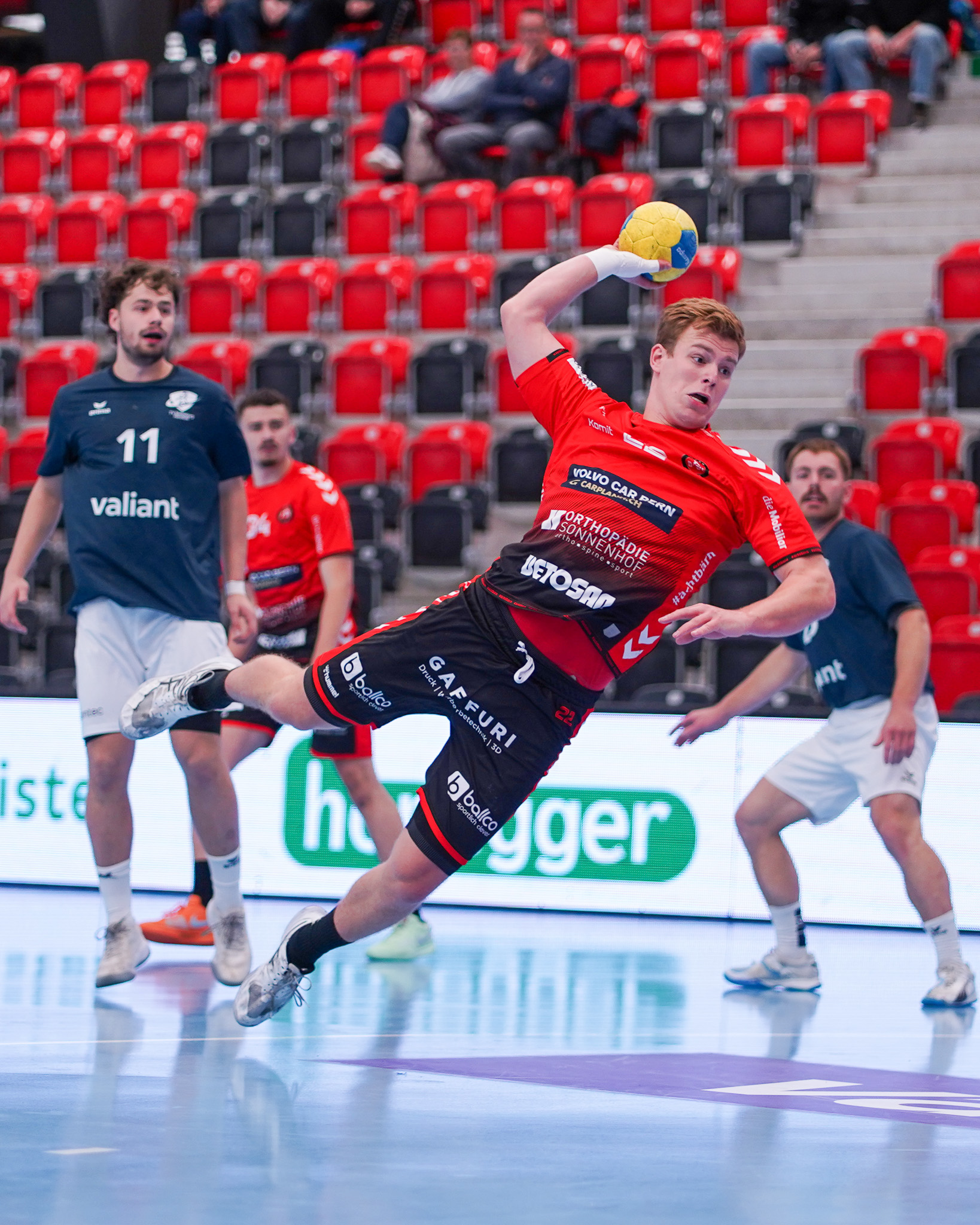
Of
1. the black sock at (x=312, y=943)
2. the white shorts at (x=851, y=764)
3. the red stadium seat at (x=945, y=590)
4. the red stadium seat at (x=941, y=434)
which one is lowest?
the black sock at (x=312, y=943)

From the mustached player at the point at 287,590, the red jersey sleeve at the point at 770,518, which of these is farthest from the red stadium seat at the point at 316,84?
the red jersey sleeve at the point at 770,518

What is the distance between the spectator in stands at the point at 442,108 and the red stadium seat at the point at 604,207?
1.82 metres

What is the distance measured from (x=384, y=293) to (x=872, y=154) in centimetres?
410

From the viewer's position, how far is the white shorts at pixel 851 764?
19.7ft

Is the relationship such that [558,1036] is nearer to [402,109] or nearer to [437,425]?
[437,425]

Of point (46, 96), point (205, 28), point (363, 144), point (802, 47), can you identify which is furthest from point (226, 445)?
point (205, 28)

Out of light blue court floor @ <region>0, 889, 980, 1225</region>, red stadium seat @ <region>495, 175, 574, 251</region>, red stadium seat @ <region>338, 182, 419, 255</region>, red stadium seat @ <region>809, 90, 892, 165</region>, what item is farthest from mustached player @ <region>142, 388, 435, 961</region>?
red stadium seat @ <region>809, 90, 892, 165</region>

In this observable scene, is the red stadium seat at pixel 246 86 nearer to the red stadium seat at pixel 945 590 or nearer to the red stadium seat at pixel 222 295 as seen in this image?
the red stadium seat at pixel 222 295

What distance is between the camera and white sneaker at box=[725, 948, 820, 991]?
20.3 feet

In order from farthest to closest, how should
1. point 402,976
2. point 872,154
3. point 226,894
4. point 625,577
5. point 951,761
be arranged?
1. point 872,154
2. point 951,761
3. point 402,976
4. point 226,894
5. point 625,577

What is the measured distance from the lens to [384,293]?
44.9 feet

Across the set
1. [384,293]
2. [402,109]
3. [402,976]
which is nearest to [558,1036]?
[402,976]

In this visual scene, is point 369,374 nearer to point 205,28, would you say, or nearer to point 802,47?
point 802,47

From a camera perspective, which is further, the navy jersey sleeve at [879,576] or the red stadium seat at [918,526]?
the red stadium seat at [918,526]
